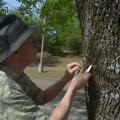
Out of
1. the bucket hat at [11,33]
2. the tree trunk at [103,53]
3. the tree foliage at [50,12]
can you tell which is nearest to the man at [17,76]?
the bucket hat at [11,33]

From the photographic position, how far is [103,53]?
3.21 metres

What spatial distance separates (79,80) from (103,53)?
30cm

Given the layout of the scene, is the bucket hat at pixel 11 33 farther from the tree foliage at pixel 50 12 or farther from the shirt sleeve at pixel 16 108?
the tree foliage at pixel 50 12

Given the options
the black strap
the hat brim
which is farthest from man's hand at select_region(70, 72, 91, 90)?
the black strap

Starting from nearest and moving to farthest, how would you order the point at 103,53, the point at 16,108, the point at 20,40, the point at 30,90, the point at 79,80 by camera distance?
1. the point at 16,108
2. the point at 20,40
3. the point at 79,80
4. the point at 103,53
5. the point at 30,90

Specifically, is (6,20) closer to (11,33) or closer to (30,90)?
(11,33)

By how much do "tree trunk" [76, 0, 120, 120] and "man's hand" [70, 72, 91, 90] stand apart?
0.12m

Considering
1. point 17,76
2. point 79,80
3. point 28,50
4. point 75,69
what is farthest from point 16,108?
point 75,69

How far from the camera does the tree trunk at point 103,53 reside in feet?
10.4

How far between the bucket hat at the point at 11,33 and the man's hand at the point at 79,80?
1.54 feet

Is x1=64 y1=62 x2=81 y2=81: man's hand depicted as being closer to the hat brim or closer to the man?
the man

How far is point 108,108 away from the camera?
326cm

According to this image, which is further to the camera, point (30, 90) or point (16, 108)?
point (30, 90)

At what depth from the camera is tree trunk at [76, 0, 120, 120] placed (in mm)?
3162
